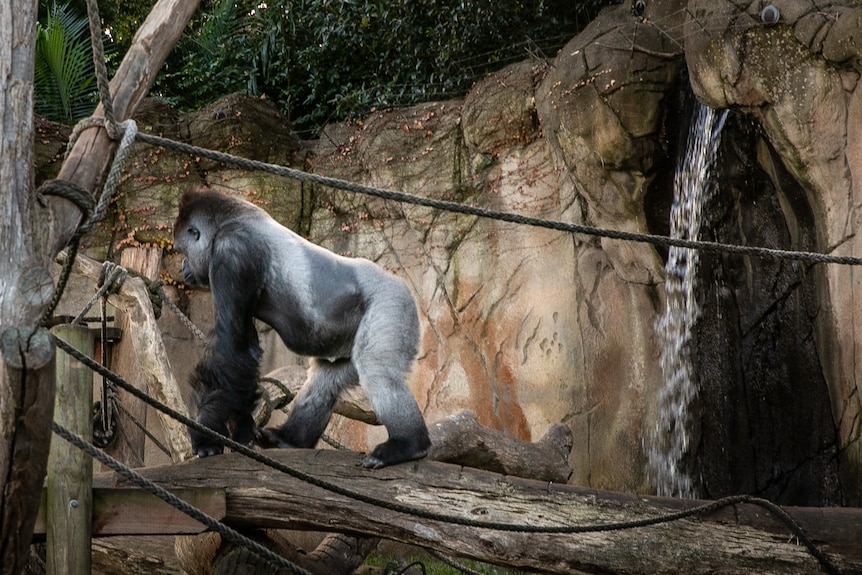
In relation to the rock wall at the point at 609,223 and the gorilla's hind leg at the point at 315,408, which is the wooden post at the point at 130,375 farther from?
the gorilla's hind leg at the point at 315,408

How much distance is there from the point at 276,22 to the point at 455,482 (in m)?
6.59

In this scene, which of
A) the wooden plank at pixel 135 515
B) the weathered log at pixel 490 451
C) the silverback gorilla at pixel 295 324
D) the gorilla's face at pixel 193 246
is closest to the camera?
the wooden plank at pixel 135 515

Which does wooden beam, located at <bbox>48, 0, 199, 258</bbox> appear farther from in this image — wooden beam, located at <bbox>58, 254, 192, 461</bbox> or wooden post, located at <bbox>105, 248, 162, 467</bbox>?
wooden post, located at <bbox>105, 248, 162, 467</bbox>

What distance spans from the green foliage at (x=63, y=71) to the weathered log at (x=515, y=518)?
6.04 m

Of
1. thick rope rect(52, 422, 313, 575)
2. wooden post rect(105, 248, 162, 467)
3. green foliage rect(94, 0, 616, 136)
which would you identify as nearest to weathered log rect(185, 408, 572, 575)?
thick rope rect(52, 422, 313, 575)

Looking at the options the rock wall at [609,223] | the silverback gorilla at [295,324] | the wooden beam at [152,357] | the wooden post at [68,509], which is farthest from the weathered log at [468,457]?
the rock wall at [609,223]

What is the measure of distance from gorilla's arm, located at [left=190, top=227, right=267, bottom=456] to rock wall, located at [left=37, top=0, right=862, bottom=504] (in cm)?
297

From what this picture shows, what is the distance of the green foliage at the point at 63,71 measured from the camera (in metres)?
8.43

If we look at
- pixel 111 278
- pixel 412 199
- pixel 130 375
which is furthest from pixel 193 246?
pixel 130 375

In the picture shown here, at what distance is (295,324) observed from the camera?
4.03m

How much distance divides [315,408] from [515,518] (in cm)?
121

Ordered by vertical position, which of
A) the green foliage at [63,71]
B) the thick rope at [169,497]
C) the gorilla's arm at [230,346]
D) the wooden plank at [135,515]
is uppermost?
the green foliage at [63,71]

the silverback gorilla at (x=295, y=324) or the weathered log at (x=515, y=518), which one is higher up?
the silverback gorilla at (x=295, y=324)

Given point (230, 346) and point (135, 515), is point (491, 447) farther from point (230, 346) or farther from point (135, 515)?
point (135, 515)
